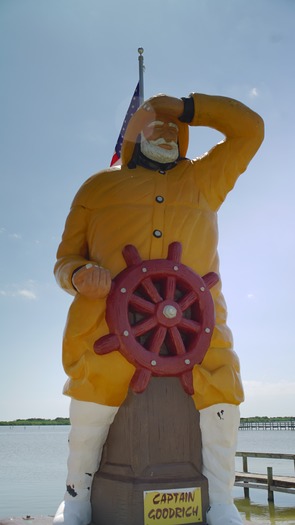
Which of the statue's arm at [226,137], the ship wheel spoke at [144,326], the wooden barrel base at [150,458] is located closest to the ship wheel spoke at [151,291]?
the ship wheel spoke at [144,326]

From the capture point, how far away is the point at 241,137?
10.3 ft

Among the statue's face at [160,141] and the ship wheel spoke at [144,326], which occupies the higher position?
the statue's face at [160,141]

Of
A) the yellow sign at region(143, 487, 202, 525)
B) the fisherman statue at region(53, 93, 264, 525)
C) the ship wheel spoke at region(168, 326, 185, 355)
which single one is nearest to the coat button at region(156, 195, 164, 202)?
the fisherman statue at region(53, 93, 264, 525)

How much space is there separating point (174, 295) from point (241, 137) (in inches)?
42.9

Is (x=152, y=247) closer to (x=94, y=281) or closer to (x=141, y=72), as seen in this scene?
(x=94, y=281)

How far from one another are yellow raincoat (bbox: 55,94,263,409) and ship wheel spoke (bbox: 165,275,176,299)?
0.19m

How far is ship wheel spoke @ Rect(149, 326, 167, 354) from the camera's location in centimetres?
259

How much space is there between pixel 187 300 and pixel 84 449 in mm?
931

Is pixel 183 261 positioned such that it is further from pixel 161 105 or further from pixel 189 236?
pixel 161 105

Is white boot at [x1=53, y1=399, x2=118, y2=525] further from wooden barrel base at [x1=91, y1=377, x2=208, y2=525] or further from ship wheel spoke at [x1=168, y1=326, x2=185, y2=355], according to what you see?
ship wheel spoke at [x1=168, y1=326, x2=185, y2=355]

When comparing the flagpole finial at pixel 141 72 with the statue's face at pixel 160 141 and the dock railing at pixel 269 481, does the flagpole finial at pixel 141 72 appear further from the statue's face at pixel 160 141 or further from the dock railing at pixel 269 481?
the dock railing at pixel 269 481

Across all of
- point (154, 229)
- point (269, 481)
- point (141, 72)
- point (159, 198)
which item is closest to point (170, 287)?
point (154, 229)

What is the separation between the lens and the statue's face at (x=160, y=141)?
10.3 ft

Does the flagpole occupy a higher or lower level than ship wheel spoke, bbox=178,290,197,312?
higher
